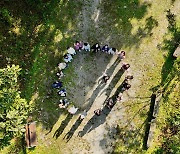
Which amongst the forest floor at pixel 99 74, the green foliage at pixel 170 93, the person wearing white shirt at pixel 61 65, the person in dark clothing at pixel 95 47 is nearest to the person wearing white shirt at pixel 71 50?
the forest floor at pixel 99 74

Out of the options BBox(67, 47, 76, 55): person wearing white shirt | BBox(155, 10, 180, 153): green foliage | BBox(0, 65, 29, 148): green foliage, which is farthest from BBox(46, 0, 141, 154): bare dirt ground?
BBox(0, 65, 29, 148): green foliage

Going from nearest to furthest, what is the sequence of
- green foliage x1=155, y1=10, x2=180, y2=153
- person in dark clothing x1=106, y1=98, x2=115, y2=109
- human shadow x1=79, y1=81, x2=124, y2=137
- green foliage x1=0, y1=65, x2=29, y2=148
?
green foliage x1=0, y1=65, x2=29, y2=148 < person in dark clothing x1=106, y1=98, x2=115, y2=109 < human shadow x1=79, y1=81, x2=124, y2=137 < green foliage x1=155, y1=10, x2=180, y2=153

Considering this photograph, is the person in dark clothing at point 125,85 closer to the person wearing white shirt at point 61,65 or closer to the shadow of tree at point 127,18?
the shadow of tree at point 127,18

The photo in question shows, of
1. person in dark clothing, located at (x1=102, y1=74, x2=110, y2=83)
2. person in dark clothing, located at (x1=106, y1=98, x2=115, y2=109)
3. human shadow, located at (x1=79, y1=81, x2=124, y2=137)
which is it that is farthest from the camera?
human shadow, located at (x1=79, y1=81, x2=124, y2=137)

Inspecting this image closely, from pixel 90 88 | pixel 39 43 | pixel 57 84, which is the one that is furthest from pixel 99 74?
pixel 39 43

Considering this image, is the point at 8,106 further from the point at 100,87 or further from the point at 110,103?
the point at 110,103

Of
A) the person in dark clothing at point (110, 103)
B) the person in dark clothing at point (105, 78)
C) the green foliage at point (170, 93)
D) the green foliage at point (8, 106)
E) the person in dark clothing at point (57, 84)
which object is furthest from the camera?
the green foliage at point (170, 93)

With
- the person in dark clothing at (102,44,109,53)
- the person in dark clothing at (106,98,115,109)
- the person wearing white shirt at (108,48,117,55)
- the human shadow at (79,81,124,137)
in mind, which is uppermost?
the person in dark clothing at (102,44,109,53)

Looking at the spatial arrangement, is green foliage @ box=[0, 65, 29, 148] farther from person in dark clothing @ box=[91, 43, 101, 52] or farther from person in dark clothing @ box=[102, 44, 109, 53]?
person in dark clothing @ box=[102, 44, 109, 53]
